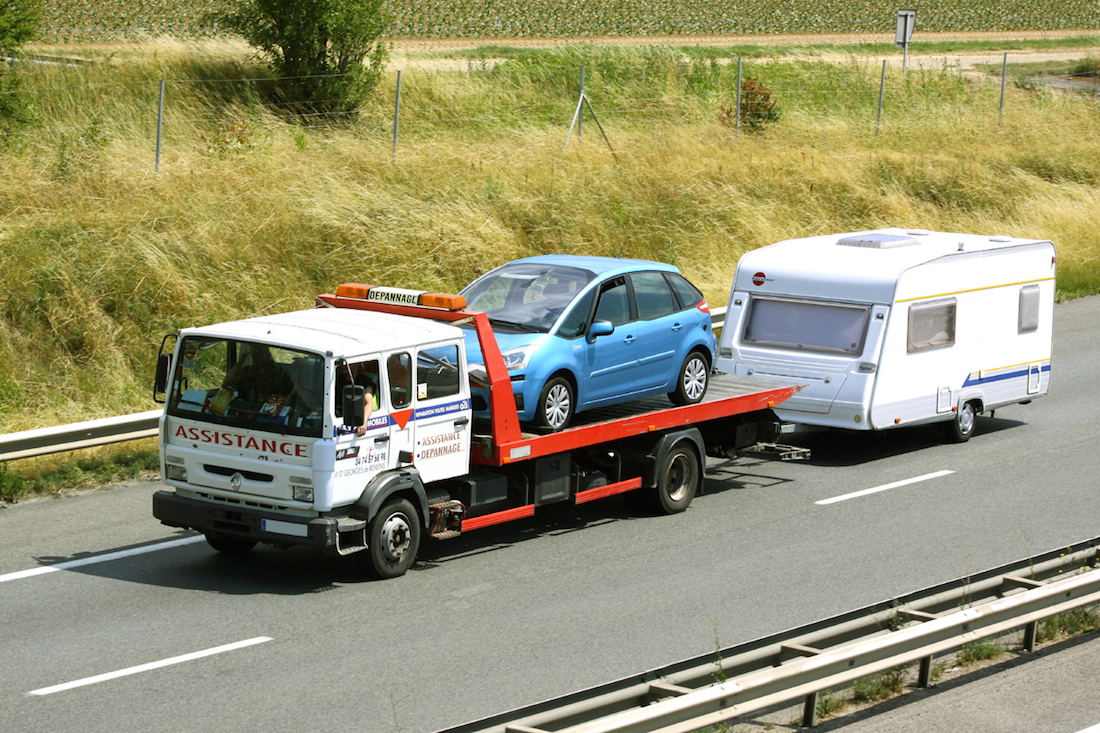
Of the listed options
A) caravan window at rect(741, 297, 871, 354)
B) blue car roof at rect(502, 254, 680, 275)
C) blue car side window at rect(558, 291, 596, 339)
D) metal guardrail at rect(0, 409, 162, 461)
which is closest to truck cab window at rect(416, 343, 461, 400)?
blue car side window at rect(558, 291, 596, 339)

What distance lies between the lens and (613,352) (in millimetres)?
12445

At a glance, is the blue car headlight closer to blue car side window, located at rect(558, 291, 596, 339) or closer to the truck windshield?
blue car side window, located at rect(558, 291, 596, 339)

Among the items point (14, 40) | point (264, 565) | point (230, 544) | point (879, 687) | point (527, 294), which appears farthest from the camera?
point (14, 40)

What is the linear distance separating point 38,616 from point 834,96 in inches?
1115

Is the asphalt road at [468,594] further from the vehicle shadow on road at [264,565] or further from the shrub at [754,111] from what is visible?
the shrub at [754,111]

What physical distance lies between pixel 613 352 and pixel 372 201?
948 cm

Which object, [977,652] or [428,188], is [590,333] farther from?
[428,188]

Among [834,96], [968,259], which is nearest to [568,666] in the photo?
[968,259]

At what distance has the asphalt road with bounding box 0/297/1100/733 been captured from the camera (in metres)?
8.29

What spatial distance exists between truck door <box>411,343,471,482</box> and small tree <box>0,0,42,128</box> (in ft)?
40.7

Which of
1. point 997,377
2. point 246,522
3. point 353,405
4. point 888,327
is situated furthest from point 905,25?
point 246,522

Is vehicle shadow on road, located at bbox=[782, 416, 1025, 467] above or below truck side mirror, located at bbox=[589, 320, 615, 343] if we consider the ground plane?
below

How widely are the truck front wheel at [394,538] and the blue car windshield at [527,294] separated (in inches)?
88.8

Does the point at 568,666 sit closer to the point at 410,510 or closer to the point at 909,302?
the point at 410,510
